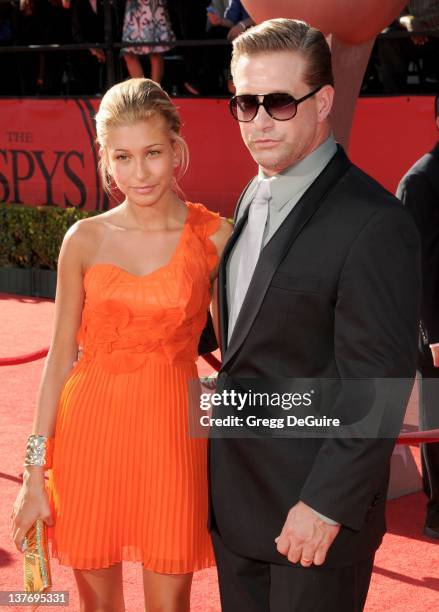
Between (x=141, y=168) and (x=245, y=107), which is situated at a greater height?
(x=245, y=107)

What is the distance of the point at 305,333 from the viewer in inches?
88.2

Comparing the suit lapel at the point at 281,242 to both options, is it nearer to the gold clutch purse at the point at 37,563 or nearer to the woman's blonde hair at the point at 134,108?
the woman's blonde hair at the point at 134,108

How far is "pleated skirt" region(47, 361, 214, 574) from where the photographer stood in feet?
9.19

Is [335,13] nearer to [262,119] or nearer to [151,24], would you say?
[262,119]

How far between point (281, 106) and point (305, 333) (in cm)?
51

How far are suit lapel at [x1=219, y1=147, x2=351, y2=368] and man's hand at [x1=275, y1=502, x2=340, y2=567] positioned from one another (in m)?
0.41

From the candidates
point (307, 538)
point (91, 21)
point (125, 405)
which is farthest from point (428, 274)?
point (91, 21)

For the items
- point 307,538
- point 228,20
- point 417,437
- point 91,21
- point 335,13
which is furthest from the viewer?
point 91,21

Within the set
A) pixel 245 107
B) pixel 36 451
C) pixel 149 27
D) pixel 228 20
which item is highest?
pixel 245 107

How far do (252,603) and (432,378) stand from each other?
2296 millimetres

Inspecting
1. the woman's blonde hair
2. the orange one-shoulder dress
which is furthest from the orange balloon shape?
the orange one-shoulder dress

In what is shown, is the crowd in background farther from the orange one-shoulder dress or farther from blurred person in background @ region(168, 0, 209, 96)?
the orange one-shoulder dress

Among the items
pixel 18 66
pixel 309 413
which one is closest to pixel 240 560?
pixel 309 413

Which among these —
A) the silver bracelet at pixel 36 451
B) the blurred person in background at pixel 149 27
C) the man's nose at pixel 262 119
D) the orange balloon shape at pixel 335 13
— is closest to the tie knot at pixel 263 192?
the man's nose at pixel 262 119
